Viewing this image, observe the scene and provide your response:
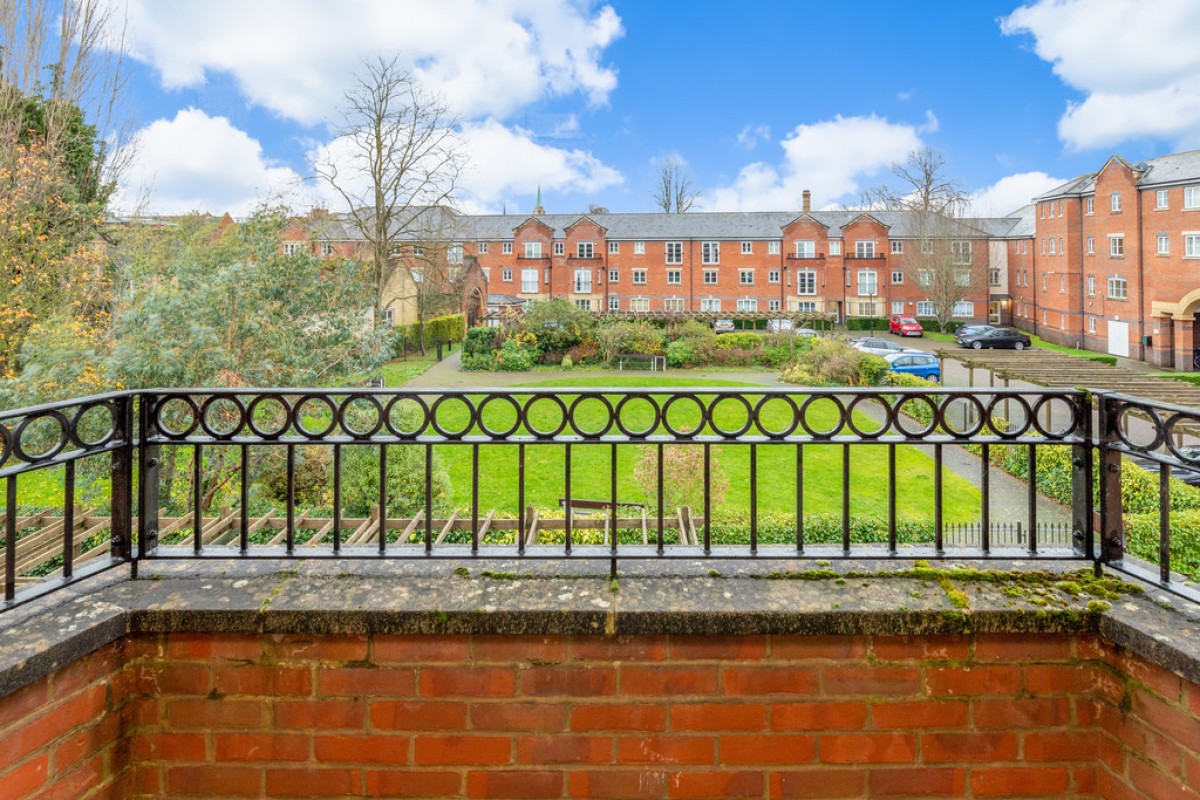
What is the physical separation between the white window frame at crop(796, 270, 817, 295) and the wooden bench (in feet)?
80.7

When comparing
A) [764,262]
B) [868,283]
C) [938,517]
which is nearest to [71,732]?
[938,517]

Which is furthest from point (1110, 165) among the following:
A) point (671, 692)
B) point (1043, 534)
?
point (671, 692)

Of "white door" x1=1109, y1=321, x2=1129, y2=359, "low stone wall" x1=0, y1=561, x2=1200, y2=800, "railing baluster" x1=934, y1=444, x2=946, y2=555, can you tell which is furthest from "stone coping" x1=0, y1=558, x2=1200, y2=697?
"white door" x1=1109, y1=321, x2=1129, y2=359

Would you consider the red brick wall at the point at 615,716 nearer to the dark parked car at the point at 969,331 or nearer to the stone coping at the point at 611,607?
the stone coping at the point at 611,607

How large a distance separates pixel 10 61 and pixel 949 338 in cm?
4707

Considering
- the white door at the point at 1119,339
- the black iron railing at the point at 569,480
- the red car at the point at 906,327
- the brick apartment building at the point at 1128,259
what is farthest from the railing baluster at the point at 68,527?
the red car at the point at 906,327

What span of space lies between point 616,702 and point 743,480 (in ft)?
46.6

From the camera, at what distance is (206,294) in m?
9.20

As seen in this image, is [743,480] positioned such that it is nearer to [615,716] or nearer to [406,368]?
[615,716]

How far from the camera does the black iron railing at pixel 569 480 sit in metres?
2.30

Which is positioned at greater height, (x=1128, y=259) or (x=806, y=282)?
(x=806, y=282)

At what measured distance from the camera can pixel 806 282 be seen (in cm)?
5328

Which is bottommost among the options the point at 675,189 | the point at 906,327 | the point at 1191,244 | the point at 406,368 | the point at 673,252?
the point at 406,368

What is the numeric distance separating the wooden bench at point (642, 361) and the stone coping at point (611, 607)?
30.3m
